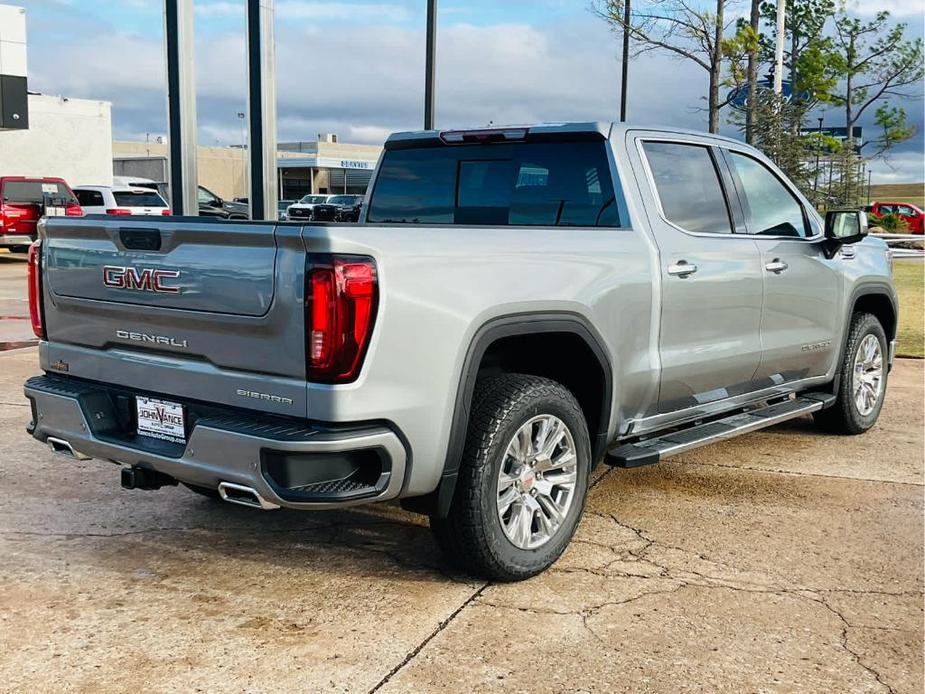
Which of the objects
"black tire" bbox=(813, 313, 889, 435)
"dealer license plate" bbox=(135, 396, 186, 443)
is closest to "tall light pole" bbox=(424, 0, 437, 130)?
"black tire" bbox=(813, 313, 889, 435)

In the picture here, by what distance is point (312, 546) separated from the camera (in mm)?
4773

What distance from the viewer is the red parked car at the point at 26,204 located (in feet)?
78.5

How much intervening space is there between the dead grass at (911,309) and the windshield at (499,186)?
6.91 metres

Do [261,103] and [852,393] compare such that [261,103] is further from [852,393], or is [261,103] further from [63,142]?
[63,142]

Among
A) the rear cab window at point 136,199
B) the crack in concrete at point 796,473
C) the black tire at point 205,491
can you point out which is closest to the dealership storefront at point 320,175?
the rear cab window at point 136,199

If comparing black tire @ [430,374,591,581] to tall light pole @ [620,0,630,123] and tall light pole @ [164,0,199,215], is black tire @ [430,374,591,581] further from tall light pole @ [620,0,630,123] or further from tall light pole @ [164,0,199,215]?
tall light pole @ [620,0,630,123]

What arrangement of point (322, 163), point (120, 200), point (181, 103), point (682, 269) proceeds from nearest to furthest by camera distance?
point (682, 269) → point (181, 103) → point (120, 200) → point (322, 163)

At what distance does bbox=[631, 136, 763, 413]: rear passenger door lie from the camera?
504 centimetres

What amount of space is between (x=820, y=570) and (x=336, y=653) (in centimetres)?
220

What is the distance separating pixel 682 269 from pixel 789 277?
1.18 m

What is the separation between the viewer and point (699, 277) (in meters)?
5.17

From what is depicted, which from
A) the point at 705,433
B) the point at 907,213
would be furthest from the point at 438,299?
the point at 907,213

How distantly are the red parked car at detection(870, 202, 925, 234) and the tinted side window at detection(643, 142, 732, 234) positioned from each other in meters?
37.2

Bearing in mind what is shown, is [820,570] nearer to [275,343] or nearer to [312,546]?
[312,546]
